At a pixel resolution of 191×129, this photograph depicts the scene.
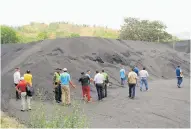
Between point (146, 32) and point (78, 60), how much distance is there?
33363mm

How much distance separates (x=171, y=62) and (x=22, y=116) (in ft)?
82.3

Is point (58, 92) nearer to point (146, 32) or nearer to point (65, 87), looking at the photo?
point (65, 87)

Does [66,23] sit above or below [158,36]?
above

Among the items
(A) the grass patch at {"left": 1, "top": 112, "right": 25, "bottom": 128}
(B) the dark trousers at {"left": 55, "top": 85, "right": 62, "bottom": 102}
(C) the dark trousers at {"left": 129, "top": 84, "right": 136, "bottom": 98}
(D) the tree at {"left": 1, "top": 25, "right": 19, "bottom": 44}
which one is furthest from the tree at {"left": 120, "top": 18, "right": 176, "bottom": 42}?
(A) the grass patch at {"left": 1, "top": 112, "right": 25, "bottom": 128}

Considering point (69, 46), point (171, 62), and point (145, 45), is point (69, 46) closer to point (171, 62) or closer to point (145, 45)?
point (171, 62)

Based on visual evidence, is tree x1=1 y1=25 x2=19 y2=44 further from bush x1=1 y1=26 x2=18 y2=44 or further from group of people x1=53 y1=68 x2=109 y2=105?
group of people x1=53 y1=68 x2=109 y2=105

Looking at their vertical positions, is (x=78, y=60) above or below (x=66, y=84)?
above

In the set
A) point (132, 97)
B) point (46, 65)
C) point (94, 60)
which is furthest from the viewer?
point (94, 60)

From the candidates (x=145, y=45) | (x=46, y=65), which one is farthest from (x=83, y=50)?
(x=145, y=45)

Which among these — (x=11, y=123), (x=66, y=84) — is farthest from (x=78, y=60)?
(x=11, y=123)

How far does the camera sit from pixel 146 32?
56125mm

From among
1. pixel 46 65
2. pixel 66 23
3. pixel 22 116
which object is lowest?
pixel 22 116

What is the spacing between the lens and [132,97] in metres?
16.8

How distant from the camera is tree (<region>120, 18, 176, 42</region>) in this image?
5616cm
